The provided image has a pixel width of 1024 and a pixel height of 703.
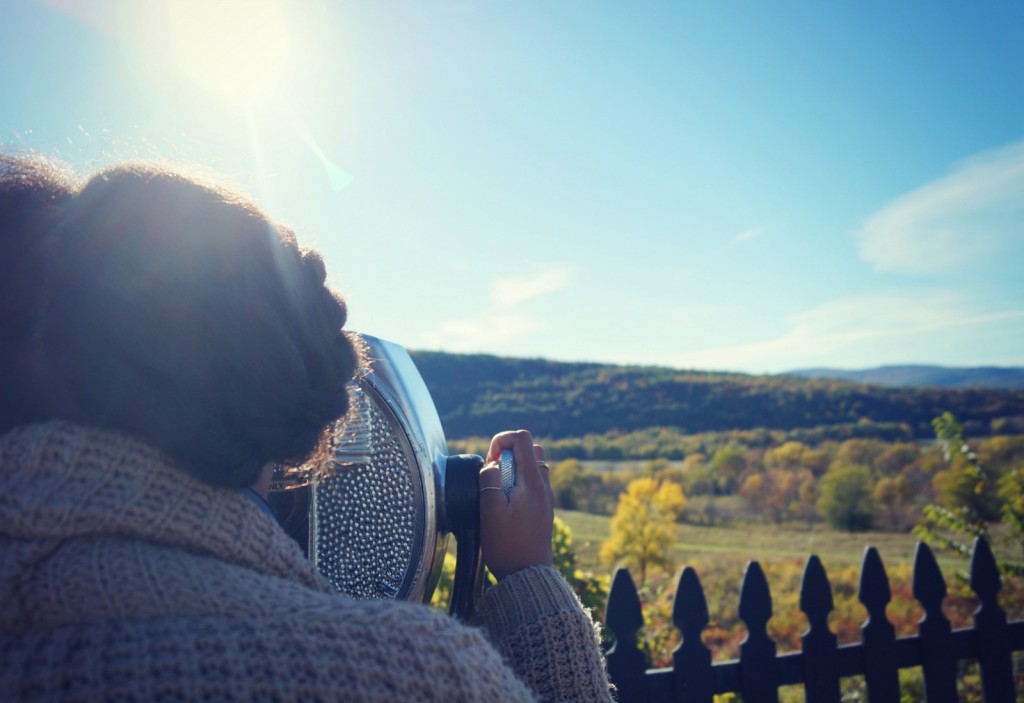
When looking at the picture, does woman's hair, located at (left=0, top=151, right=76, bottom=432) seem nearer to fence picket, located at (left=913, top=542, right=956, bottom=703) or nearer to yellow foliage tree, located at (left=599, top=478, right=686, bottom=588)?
fence picket, located at (left=913, top=542, right=956, bottom=703)

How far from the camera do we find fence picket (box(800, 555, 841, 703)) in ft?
6.91

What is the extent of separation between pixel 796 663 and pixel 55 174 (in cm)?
224

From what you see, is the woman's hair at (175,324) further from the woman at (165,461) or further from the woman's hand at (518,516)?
the woman's hand at (518,516)

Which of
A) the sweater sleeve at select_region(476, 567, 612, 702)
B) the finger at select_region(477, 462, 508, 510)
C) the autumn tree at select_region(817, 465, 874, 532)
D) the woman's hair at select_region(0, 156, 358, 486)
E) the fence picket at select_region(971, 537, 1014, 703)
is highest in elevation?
the woman's hair at select_region(0, 156, 358, 486)

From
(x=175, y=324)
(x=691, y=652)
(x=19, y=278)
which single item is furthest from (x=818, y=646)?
(x=19, y=278)

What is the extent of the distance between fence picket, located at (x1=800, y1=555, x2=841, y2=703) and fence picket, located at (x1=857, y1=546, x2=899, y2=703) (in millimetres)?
137

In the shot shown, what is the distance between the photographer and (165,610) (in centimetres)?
59

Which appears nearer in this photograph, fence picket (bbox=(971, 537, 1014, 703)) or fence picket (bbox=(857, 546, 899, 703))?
fence picket (bbox=(857, 546, 899, 703))

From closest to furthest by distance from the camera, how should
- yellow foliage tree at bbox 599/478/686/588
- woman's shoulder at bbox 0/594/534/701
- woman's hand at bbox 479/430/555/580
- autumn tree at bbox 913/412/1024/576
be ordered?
woman's shoulder at bbox 0/594/534/701
woman's hand at bbox 479/430/555/580
autumn tree at bbox 913/412/1024/576
yellow foliage tree at bbox 599/478/686/588

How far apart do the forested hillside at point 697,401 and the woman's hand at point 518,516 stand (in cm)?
1458

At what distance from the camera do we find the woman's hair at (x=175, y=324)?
64 centimetres

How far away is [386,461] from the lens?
3.30 feet

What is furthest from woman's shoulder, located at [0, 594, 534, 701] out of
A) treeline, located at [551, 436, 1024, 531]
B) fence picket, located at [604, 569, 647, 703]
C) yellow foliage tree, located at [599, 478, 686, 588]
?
treeline, located at [551, 436, 1024, 531]

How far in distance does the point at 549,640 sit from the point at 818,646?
5.43 ft
